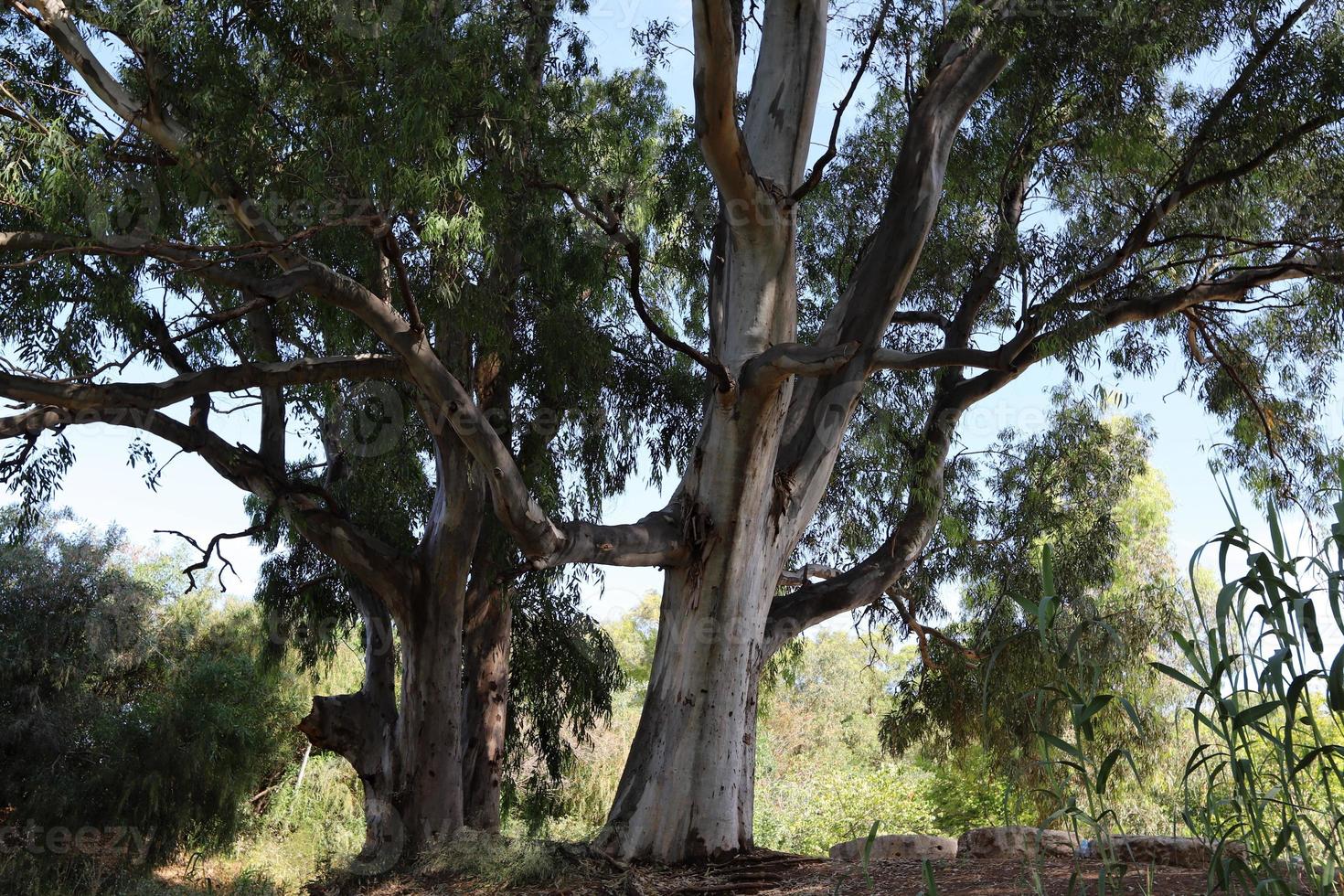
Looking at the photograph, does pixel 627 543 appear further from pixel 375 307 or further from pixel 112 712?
pixel 112 712

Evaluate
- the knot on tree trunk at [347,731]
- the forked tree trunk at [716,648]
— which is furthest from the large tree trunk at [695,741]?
the knot on tree trunk at [347,731]

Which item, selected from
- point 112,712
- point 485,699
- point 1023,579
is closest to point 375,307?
point 485,699

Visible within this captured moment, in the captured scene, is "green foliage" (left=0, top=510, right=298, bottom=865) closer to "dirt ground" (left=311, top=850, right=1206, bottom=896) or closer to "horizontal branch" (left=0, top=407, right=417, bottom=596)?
"horizontal branch" (left=0, top=407, right=417, bottom=596)

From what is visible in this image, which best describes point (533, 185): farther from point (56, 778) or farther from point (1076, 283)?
point (56, 778)

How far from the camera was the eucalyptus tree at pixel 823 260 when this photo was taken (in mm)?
4922

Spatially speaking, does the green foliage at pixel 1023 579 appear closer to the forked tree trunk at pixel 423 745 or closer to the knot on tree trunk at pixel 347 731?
the forked tree trunk at pixel 423 745

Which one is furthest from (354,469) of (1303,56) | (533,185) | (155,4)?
(1303,56)

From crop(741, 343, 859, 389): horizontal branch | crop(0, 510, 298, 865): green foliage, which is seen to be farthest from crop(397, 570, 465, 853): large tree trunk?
crop(0, 510, 298, 865): green foliage

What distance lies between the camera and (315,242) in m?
6.54

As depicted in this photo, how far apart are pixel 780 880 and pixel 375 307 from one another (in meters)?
2.94

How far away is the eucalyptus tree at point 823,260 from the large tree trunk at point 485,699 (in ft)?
3.07

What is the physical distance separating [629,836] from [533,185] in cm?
326

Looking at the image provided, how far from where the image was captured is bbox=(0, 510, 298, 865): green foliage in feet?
34.0

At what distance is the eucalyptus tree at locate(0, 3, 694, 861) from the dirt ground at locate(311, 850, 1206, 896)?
1.45 meters
